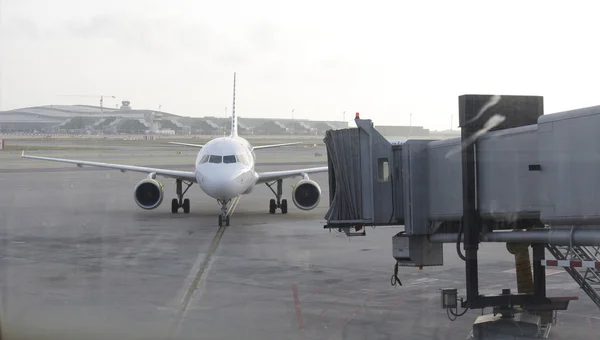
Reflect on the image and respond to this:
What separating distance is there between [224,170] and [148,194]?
5211 mm

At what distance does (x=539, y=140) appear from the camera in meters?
11.0

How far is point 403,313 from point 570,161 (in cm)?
600

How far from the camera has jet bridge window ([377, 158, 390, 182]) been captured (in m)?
14.1

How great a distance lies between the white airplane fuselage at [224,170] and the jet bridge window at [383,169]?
57.5ft

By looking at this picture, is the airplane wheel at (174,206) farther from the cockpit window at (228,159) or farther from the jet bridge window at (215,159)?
the cockpit window at (228,159)

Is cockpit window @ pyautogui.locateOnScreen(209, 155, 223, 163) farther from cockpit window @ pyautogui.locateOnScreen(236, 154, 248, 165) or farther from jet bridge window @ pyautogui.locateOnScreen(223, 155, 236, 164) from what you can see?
cockpit window @ pyautogui.locateOnScreen(236, 154, 248, 165)

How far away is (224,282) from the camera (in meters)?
19.2

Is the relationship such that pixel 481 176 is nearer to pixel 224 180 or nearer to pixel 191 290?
pixel 191 290

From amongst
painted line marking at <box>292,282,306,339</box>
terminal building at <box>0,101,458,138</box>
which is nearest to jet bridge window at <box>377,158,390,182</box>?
painted line marking at <box>292,282,306,339</box>

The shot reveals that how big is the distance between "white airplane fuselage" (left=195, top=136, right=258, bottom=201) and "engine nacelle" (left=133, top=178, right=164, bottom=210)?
295 cm

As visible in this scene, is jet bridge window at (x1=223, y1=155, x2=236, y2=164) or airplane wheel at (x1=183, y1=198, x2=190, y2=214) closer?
jet bridge window at (x1=223, y1=155, x2=236, y2=164)

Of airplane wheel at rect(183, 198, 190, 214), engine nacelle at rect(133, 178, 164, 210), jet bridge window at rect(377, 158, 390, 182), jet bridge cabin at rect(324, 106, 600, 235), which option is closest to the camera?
jet bridge cabin at rect(324, 106, 600, 235)

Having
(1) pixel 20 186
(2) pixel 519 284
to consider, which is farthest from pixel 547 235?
(1) pixel 20 186

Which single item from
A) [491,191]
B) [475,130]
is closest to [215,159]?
[475,130]
